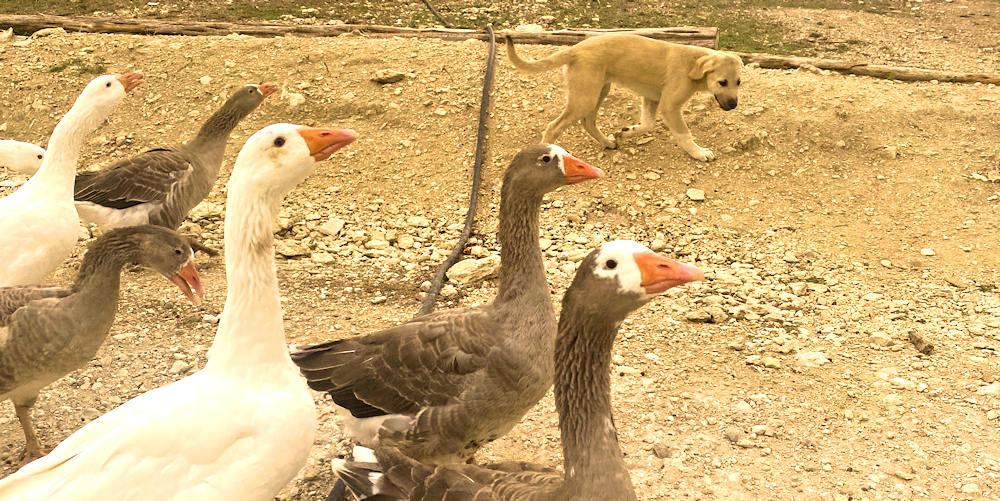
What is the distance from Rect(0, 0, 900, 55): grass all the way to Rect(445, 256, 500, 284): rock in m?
5.84

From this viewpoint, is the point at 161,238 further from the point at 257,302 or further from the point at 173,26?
the point at 173,26

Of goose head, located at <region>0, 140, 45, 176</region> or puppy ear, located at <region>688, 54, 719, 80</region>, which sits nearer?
goose head, located at <region>0, 140, 45, 176</region>

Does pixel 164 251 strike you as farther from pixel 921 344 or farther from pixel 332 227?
pixel 921 344

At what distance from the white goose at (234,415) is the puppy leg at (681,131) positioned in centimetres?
473

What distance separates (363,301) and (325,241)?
1.00m

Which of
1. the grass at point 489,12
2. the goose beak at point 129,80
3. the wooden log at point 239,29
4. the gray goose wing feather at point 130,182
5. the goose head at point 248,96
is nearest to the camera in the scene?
the goose beak at point 129,80

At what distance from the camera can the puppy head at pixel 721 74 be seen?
23.1ft

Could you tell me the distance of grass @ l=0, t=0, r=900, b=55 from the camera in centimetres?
1093

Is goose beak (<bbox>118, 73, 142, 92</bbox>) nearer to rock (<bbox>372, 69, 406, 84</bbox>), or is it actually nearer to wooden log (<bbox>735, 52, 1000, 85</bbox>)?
rock (<bbox>372, 69, 406, 84</bbox>)

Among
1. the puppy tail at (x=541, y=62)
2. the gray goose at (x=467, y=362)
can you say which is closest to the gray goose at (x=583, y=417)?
the gray goose at (x=467, y=362)

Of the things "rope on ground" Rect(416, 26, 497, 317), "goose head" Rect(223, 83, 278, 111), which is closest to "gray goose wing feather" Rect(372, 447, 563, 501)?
"rope on ground" Rect(416, 26, 497, 317)

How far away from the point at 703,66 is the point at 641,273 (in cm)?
Result: 475

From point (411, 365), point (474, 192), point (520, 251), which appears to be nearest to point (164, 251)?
point (411, 365)

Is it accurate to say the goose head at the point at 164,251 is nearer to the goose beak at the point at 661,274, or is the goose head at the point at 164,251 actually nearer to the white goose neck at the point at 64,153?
the white goose neck at the point at 64,153
